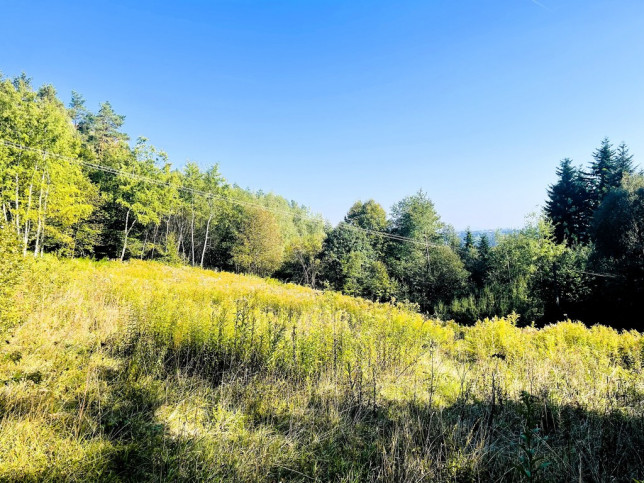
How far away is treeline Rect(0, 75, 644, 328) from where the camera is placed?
1794cm

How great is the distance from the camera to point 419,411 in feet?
11.4

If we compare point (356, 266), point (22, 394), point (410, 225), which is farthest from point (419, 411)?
point (410, 225)

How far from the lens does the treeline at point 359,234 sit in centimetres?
1794

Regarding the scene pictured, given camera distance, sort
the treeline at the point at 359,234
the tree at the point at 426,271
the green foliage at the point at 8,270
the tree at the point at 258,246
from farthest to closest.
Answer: the tree at the point at 258,246 < the tree at the point at 426,271 < the treeline at the point at 359,234 < the green foliage at the point at 8,270

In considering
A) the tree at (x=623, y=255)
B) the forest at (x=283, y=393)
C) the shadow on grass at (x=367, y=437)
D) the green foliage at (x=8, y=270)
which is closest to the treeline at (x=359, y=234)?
the tree at (x=623, y=255)

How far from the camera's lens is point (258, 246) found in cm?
2942

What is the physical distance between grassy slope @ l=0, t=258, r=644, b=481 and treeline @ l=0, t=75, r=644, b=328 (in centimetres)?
665

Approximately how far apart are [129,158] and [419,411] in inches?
1318

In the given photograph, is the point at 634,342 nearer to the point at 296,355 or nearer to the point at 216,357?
the point at 296,355

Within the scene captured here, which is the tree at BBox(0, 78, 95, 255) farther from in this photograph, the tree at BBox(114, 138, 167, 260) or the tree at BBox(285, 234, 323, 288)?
the tree at BBox(285, 234, 323, 288)

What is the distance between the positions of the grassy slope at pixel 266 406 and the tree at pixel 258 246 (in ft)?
77.2

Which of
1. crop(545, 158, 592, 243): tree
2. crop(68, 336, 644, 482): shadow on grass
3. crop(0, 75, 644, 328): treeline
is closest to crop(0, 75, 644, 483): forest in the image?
crop(68, 336, 644, 482): shadow on grass

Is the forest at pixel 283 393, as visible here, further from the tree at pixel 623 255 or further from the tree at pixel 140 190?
the tree at pixel 140 190

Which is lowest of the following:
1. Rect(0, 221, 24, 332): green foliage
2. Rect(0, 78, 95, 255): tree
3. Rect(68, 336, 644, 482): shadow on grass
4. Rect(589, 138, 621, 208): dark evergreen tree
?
Rect(68, 336, 644, 482): shadow on grass
